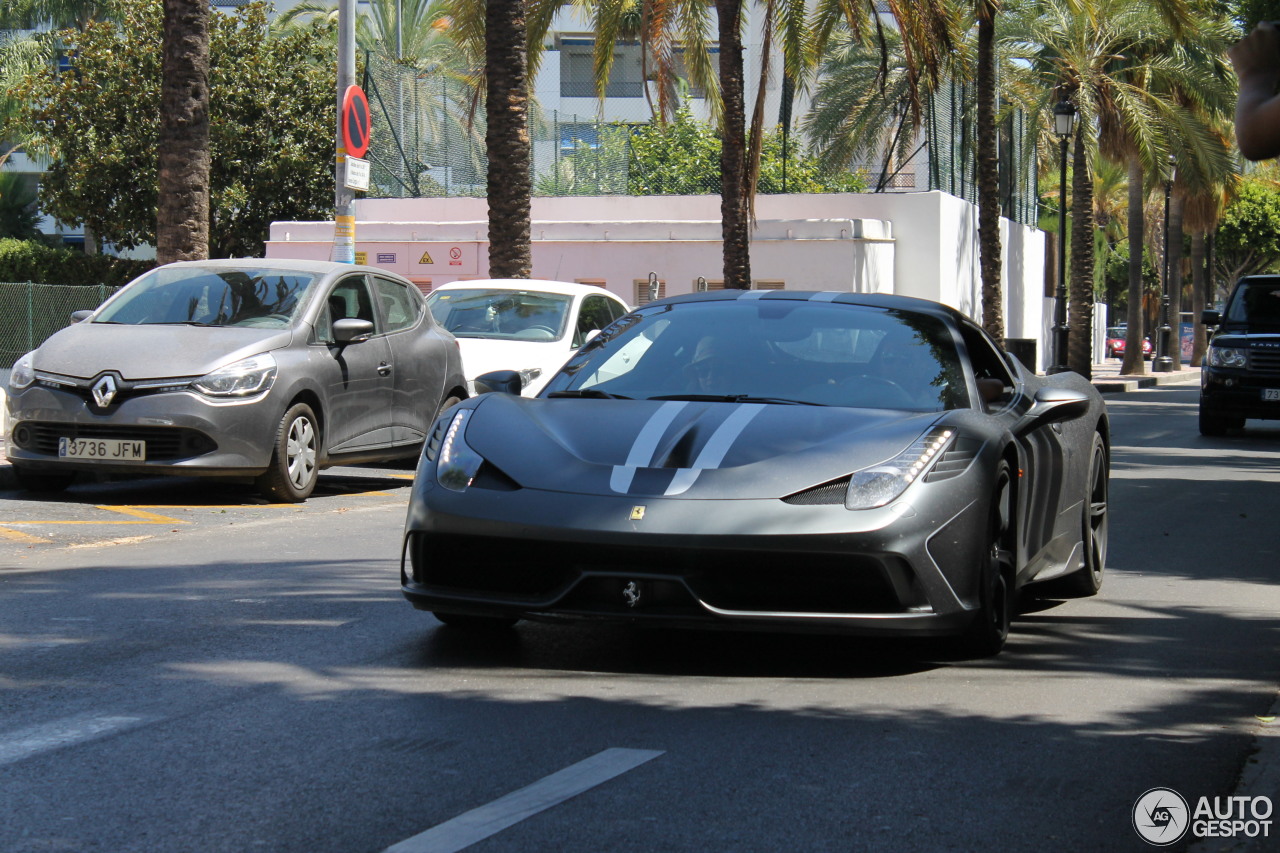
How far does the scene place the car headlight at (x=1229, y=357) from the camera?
66.1 ft

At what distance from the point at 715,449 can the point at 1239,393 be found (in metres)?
16.3

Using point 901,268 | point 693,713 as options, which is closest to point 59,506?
point 693,713

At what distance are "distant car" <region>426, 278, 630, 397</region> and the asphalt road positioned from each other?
6258 millimetres

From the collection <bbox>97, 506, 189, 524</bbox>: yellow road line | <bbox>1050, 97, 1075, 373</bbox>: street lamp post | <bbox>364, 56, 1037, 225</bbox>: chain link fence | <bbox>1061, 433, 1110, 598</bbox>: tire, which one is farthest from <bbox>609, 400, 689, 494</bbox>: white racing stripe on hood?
<bbox>364, 56, 1037, 225</bbox>: chain link fence

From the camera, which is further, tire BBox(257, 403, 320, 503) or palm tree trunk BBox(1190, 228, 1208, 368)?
palm tree trunk BBox(1190, 228, 1208, 368)

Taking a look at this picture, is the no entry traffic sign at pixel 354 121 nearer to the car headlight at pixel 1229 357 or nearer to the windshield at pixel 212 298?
the windshield at pixel 212 298

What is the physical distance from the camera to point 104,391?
10445mm

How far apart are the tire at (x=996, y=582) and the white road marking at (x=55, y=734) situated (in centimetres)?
282

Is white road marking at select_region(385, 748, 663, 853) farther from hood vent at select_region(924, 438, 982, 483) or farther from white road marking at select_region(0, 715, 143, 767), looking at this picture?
hood vent at select_region(924, 438, 982, 483)

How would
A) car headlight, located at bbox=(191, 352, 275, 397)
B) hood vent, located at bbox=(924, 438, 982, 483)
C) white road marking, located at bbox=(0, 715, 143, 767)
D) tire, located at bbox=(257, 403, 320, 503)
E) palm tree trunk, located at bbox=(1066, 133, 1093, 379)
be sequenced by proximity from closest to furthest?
white road marking, located at bbox=(0, 715, 143, 767) → hood vent, located at bbox=(924, 438, 982, 483) → car headlight, located at bbox=(191, 352, 275, 397) → tire, located at bbox=(257, 403, 320, 503) → palm tree trunk, located at bbox=(1066, 133, 1093, 379)

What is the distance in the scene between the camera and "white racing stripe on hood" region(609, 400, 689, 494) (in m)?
5.45


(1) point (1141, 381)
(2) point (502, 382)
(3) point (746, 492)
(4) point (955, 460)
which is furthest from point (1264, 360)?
(1) point (1141, 381)

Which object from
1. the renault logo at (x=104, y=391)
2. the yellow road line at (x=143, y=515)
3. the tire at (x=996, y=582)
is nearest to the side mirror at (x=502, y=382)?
the tire at (x=996, y=582)

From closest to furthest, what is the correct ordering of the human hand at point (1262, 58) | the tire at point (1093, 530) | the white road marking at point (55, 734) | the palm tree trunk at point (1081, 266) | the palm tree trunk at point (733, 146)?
the human hand at point (1262, 58), the white road marking at point (55, 734), the tire at point (1093, 530), the palm tree trunk at point (733, 146), the palm tree trunk at point (1081, 266)
